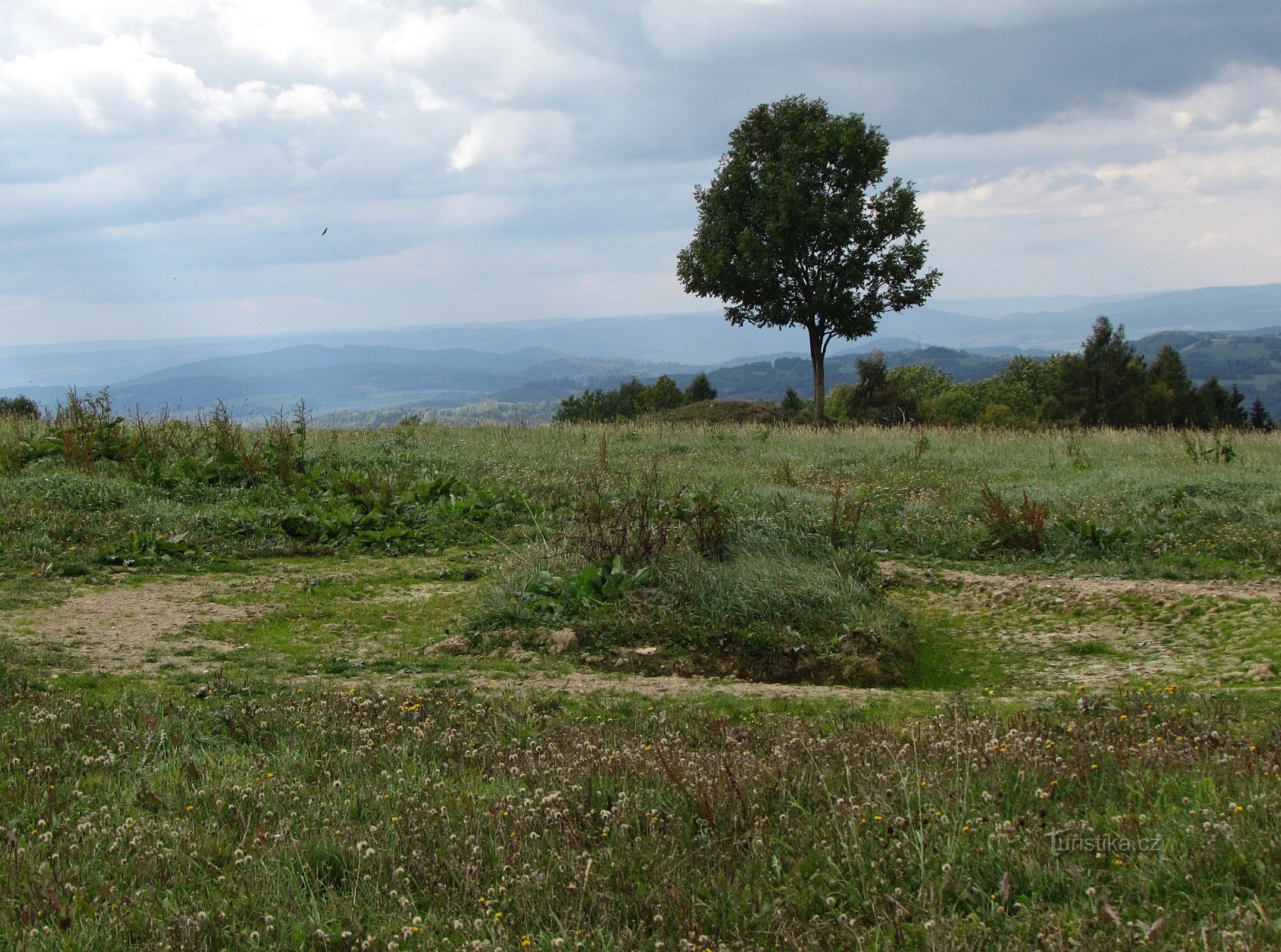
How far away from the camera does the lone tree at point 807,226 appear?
94.6 feet

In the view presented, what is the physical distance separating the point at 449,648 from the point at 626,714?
7.61 ft

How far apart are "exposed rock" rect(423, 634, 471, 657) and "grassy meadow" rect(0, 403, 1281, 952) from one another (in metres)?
0.05

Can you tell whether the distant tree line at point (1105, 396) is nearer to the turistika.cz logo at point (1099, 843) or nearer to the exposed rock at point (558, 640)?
the exposed rock at point (558, 640)

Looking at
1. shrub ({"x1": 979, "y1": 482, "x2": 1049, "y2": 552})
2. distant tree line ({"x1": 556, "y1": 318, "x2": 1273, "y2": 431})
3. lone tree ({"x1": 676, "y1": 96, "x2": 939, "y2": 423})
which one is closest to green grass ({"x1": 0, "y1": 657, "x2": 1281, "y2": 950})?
shrub ({"x1": 979, "y1": 482, "x2": 1049, "y2": 552})

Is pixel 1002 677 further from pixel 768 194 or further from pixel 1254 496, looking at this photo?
pixel 768 194

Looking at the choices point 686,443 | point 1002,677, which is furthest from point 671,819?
point 686,443

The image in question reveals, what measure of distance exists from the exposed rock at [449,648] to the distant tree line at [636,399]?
155ft

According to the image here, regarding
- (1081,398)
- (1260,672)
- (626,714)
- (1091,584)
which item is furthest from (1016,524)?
(1081,398)

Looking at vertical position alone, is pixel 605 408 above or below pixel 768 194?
below

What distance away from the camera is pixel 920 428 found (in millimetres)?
22297

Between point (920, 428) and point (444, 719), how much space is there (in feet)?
63.5

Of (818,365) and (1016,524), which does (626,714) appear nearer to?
(1016,524)

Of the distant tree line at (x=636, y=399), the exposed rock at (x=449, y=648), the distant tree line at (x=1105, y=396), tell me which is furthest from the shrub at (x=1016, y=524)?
the distant tree line at (x=636, y=399)

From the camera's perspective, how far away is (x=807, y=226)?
95.1ft
